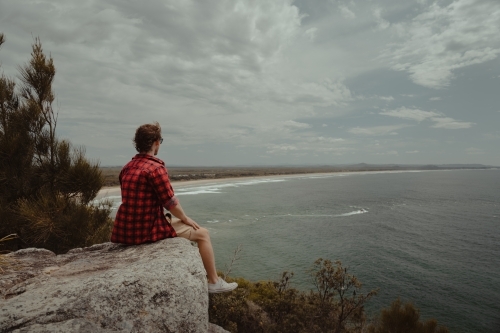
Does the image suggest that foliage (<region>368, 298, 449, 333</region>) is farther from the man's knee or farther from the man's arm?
the man's arm

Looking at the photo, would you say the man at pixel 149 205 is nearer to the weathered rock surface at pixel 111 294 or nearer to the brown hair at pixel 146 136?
the brown hair at pixel 146 136

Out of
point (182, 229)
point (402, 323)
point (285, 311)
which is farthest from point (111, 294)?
point (402, 323)

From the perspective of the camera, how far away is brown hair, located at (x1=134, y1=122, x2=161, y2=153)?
4379 millimetres

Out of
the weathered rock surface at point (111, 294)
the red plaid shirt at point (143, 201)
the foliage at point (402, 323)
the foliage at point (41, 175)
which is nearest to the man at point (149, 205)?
the red plaid shirt at point (143, 201)

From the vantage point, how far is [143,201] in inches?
168

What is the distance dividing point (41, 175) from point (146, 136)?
290 inches

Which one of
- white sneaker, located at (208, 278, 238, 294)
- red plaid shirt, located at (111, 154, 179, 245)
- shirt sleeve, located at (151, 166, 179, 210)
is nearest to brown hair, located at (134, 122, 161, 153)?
red plaid shirt, located at (111, 154, 179, 245)

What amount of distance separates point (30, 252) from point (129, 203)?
239cm

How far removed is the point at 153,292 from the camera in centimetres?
338

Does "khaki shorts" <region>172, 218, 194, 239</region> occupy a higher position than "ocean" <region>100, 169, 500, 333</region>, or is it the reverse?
"khaki shorts" <region>172, 218, 194, 239</region>

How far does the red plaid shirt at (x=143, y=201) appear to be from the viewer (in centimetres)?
419

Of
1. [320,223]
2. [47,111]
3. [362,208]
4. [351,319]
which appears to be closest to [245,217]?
[320,223]

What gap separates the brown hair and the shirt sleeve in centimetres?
47

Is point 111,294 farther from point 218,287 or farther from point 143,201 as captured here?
point 218,287
